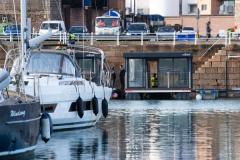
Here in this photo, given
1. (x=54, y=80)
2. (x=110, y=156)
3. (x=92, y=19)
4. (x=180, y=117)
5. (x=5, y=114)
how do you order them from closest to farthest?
(x=5, y=114), (x=110, y=156), (x=54, y=80), (x=180, y=117), (x=92, y=19)

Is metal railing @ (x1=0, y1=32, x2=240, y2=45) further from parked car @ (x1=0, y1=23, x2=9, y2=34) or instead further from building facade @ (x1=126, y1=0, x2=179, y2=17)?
building facade @ (x1=126, y1=0, x2=179, y2=17)

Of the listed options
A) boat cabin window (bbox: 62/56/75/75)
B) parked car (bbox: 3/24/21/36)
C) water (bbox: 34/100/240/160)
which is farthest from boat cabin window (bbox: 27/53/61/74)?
parked car (bbox: 3/24/21/36)

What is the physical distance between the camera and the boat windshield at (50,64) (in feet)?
135

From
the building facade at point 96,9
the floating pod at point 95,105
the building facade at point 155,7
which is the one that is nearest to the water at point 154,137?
the floating pod at point 95,105

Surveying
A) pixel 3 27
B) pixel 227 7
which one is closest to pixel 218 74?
pixel 3 27

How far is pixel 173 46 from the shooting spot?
238ft

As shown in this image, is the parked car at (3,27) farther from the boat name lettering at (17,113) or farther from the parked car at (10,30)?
the boat name lettering at (17,113)

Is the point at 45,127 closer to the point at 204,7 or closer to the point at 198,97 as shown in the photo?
the point at 198,97

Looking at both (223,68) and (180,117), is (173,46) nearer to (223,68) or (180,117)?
(223,68)

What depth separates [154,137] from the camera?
37875 mm

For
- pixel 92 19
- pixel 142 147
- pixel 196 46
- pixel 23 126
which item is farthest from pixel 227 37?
pixel 23 126

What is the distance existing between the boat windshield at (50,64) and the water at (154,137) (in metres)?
2.23

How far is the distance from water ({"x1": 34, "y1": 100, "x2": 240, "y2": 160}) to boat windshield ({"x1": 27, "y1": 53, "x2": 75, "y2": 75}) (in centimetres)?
223

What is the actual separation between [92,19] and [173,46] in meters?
31.9
